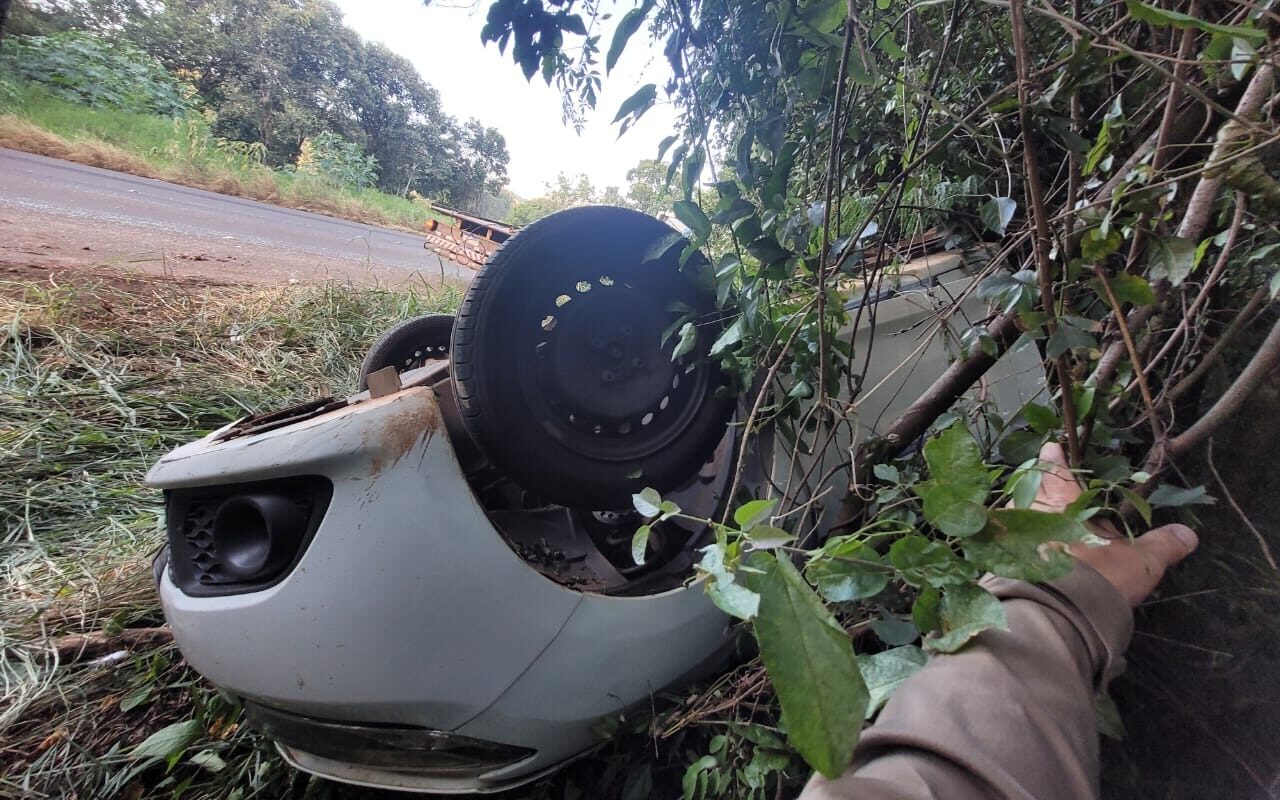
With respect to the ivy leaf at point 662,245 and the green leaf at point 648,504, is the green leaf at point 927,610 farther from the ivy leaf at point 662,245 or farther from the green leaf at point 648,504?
the ivy leaf at point 662,245

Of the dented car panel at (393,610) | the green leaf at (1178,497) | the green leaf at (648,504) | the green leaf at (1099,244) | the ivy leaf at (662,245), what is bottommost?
the dented car panel at (393,610)

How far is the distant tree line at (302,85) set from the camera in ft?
66.9

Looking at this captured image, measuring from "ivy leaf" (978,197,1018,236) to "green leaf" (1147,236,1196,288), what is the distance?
0.21 meters

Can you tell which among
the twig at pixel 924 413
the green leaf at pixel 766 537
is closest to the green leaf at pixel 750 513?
the green leaf at pixel 766 537

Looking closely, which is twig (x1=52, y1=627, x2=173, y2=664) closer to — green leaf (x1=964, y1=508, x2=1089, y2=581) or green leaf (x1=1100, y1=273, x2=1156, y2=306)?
green leaf (x1=964, y1=508, x2=1089, y2=581)

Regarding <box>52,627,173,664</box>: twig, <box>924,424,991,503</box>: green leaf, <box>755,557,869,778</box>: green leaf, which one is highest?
<box>924,424,991,503</box>: green leaf

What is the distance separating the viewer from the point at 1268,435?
1.07 meters

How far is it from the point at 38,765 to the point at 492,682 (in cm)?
135

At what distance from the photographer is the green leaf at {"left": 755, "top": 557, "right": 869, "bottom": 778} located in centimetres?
48

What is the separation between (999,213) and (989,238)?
0.78 meters

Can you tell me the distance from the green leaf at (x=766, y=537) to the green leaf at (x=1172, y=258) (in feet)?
1.97

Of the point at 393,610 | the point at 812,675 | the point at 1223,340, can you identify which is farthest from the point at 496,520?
the point at 1223,340

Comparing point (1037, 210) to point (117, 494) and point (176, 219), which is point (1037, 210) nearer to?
point (117, 494)

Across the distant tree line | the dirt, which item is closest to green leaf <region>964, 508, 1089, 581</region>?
the dirt
